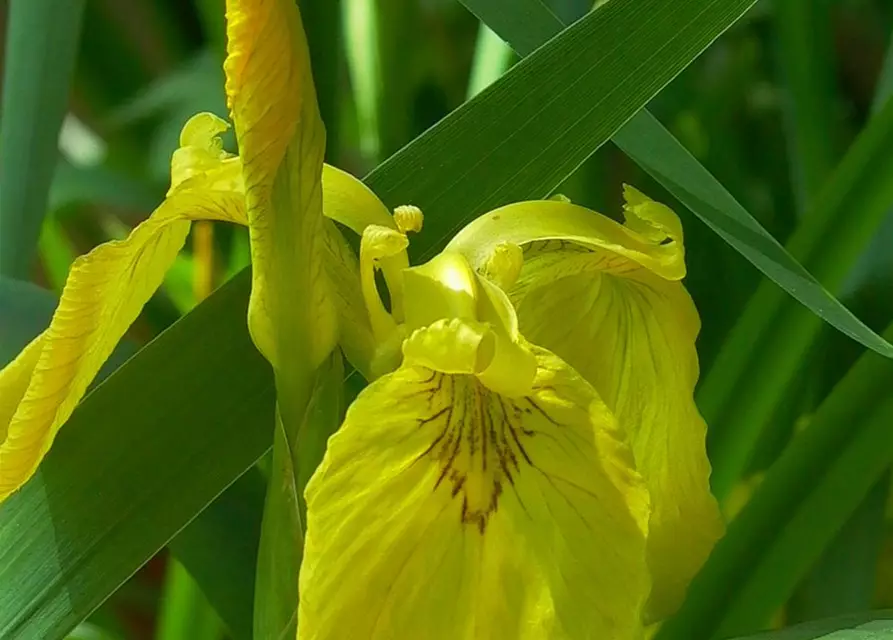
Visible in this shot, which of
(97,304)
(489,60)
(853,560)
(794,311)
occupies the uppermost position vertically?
(489,60)

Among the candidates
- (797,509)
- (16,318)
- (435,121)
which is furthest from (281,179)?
(435,121)

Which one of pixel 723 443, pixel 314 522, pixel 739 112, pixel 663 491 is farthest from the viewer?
pixel 739 112

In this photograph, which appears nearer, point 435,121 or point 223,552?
point 223,552

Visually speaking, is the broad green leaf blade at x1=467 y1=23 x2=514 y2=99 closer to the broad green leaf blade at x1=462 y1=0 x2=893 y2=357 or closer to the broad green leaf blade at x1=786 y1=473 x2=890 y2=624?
the broad green leaf blade at x1=462 y1=0 x2=893 y2=357

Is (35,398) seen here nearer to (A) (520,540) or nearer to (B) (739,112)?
(A) (520,540)

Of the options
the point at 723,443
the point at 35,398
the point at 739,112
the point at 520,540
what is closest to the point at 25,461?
the point at 35,398

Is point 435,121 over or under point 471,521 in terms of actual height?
over

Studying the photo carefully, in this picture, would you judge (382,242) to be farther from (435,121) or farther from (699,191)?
(435,121)
